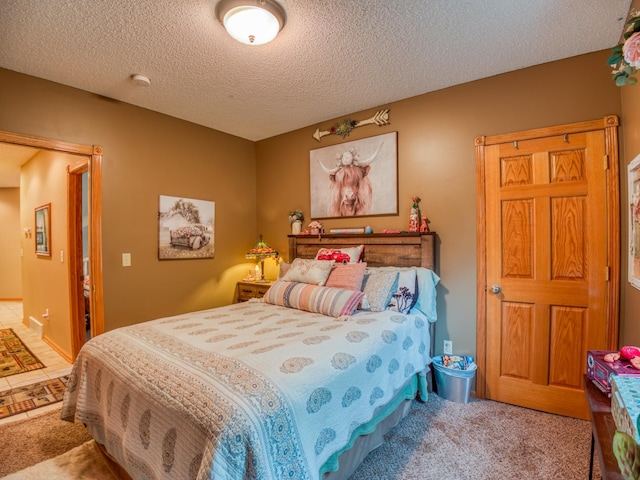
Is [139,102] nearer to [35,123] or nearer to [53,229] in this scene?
[35,123]

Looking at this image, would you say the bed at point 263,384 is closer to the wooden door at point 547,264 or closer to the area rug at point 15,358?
the wooden door at point 547,264

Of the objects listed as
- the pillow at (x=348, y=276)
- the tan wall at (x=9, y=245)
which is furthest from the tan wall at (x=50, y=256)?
the pillow at (x=348, y=276)

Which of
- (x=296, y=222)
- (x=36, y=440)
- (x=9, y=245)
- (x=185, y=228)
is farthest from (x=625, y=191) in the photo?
(x=9, y=245)

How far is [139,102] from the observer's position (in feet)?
9.84

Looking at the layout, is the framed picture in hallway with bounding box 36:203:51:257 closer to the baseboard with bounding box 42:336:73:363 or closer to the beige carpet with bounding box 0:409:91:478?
the baseboard with bounding box 42:336:73:363

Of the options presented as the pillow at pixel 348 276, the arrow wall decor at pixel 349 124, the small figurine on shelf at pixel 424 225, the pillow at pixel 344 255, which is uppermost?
the arrow wall decor at pixel 349 124

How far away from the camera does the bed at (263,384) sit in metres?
1.15

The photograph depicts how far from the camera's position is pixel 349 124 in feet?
10.9

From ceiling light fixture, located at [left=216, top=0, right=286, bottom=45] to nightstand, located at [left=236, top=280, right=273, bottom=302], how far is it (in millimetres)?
2383

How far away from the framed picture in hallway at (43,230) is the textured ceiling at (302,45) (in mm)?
2234

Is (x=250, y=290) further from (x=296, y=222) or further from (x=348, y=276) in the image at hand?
(x=348, y=276)

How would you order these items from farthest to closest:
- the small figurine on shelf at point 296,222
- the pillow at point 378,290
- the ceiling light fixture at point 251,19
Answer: the small figurine on shelf at point 296,222 < the pillow at point 378,290 < the ceiling light fixture at point 251,19

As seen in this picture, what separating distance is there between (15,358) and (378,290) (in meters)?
4.14

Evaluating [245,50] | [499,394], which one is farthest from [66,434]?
[499,394]
